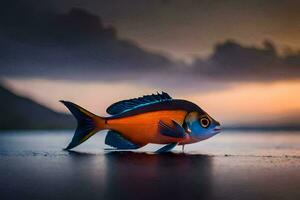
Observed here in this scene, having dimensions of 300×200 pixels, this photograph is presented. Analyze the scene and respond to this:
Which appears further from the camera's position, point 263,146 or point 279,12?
point 279,12

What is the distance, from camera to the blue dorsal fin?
269 cm

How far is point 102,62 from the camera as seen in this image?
3.56m

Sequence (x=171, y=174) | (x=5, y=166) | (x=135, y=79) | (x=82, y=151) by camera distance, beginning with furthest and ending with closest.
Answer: (x=135, y=79) → (x=82, y=151) → (x=5, y=166) → (x=171, y=174)

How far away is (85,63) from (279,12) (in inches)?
59.1

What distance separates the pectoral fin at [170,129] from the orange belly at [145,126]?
2cm

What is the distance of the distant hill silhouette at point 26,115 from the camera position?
11.7 ft

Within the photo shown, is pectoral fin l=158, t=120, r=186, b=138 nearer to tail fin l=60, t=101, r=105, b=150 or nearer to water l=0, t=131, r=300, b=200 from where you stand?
water l=0, t=131, r=300, b=200

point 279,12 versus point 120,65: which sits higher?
point 279,12

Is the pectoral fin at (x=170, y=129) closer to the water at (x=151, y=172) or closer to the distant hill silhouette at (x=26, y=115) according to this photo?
the water at (x=151, y=172)

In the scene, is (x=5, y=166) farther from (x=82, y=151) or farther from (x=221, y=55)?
(x=221, y=55)

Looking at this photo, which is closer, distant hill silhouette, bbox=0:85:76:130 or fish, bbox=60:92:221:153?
fish, bbox=60:92:221:153

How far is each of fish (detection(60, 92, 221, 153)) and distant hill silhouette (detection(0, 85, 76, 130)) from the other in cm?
95

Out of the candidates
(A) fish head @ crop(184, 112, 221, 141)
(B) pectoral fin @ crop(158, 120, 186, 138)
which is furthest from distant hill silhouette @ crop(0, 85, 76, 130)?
(A) fish head @ crop(184, 112, 221, 141)

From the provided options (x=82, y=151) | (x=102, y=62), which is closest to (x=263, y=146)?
(x=82, y=151)
